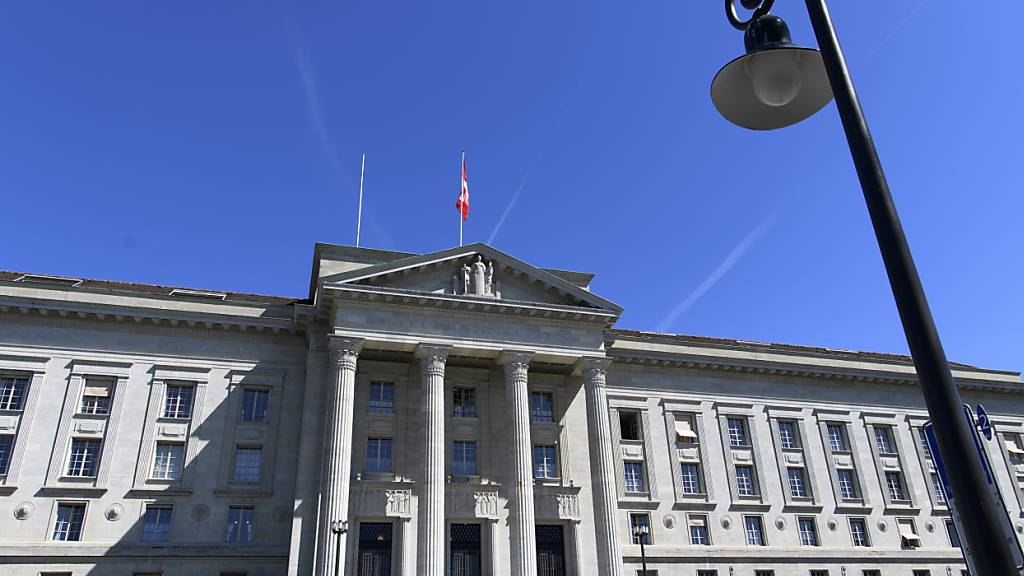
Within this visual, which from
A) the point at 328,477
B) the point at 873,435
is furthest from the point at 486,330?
the point at 873,435

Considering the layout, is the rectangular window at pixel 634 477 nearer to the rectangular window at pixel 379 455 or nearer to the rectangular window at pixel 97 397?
the rectangular window at pixel 379 455

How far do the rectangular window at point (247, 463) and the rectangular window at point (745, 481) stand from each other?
27880mm

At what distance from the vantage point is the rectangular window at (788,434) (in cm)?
4827

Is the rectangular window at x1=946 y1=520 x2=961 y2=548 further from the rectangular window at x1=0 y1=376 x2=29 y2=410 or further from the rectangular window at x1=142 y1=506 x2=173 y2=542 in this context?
the rectangular window at x1=0 y1=376 x2=29 y2=410

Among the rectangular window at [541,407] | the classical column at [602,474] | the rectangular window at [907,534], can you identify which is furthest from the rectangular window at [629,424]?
the rectangular window at [907,534]

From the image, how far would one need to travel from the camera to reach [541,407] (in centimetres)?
4275

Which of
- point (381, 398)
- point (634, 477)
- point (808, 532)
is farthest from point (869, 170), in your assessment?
point (808, 532)

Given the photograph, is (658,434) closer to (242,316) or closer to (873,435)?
(873,435)

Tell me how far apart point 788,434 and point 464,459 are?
74.0 ft

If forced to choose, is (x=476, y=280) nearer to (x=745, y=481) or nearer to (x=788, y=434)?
(x=745, y=481)

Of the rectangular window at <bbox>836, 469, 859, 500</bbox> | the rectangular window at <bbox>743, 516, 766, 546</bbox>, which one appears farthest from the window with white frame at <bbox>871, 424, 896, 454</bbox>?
the rectangular window at <bbox>743, 516, 766, 546</bbox>

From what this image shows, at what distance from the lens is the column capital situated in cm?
3941

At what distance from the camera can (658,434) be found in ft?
149

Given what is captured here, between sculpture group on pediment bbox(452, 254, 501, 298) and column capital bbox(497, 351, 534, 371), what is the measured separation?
3.48 meters
